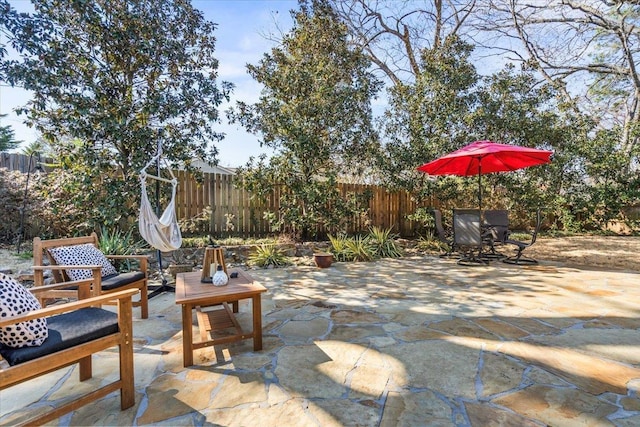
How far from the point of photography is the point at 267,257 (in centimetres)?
570

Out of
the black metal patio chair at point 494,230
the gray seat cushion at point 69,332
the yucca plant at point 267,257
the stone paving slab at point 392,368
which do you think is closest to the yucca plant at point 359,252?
the yucca plant at point 267,257

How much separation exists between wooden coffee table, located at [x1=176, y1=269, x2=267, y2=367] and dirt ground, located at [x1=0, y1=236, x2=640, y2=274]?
3118 millimetres

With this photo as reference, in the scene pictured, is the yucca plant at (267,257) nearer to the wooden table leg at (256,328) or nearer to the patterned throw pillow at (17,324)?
the wooden table leg at (256,328)

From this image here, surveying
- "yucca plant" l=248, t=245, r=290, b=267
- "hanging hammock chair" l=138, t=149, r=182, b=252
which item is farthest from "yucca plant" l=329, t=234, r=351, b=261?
"hanging hammock chair" l=138, t=149, r=182, b=252

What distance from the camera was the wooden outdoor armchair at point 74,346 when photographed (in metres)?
1.44

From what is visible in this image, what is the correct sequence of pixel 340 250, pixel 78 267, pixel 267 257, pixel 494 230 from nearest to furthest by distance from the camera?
pixel 78 267 < pixel 267 257 < pixel 494 230 < pixel 340 250

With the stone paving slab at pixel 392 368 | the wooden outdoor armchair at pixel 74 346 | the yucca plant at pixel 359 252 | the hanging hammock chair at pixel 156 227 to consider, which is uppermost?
the hanging hammock chair at pixel 156 227

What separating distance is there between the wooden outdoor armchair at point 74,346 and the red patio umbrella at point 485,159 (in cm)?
498

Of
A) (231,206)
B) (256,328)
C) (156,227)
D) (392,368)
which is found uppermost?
(231,206)

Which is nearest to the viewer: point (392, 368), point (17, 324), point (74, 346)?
point (17, 324)

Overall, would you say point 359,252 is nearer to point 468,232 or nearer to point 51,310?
point 468,232

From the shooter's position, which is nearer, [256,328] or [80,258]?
[256,328]

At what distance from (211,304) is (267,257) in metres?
3.36

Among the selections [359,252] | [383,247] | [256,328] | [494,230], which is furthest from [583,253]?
[256,328]
